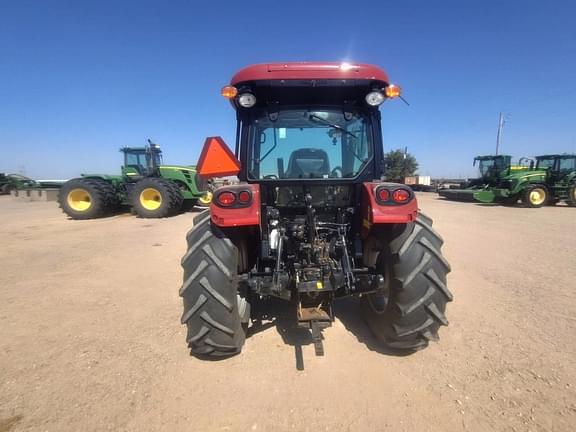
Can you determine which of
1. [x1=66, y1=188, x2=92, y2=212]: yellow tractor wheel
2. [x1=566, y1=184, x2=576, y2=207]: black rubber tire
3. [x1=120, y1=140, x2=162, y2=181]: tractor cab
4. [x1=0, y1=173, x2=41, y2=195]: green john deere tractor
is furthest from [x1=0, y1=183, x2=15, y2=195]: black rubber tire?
[x1=566, y1=184, x2=576, y2=207]: black rubber tire

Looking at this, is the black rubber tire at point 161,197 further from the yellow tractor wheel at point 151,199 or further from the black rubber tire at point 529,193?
the black rubber tire at point 529,193

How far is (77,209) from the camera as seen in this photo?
10383mm

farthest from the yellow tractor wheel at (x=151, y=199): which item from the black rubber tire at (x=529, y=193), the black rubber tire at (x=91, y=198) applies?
the black rubber tire at (x=529, y=193)

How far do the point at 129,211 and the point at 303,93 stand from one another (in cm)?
1151

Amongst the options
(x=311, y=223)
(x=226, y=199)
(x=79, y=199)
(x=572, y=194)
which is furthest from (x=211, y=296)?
(x=572, y=194)

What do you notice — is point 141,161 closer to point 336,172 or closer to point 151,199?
point 151,199

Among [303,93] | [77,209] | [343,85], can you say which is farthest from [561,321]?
[77,209]

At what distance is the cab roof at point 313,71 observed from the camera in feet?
7.77

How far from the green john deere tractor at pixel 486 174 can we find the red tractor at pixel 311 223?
1538cm

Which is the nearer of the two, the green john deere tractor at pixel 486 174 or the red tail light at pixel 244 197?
the red tail light at pixel 244 197

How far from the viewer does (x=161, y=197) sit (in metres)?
10.1

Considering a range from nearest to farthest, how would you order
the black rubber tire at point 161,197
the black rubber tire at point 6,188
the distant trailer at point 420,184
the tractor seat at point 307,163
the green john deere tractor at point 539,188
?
the tractor seat at point 307,163, the black rubber tire at point 161,197, the green john deere tractor at point 539,188, the black rubber tire at point 6,188, the distant trailer at point 420,184

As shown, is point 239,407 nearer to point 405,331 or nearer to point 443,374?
point 405,331

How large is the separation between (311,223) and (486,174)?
18911mm
